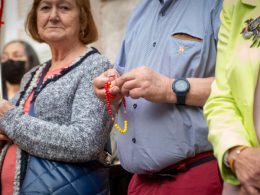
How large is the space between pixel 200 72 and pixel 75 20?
75 cm

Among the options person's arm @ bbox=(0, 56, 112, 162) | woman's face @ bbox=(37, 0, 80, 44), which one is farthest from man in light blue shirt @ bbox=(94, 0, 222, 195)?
woman's face @ bbox=(37, 0, 80, 44)

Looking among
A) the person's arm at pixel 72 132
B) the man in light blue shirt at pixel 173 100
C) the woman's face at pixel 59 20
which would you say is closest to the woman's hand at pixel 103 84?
the man in light blue shirt at pixel 173 100

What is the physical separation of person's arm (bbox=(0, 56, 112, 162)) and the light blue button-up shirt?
137 millimetres

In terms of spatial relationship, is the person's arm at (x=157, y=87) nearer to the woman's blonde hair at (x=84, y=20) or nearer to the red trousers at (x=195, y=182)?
the red trousers at (x=195, y=182)

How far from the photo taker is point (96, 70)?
1.91 metres

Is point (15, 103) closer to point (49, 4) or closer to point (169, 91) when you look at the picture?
point (49, 4)

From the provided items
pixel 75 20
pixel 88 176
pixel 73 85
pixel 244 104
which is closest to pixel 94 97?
pixel 73 85

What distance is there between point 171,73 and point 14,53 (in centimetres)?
280

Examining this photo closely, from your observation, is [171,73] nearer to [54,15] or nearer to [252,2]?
[252,2]

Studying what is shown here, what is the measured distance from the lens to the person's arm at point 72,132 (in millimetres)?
1783

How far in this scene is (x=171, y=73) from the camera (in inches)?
62.4

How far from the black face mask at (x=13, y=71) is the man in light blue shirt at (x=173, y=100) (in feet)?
7.87

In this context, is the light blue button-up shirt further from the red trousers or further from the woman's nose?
the woman's nose

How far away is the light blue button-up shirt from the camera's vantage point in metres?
1.54
